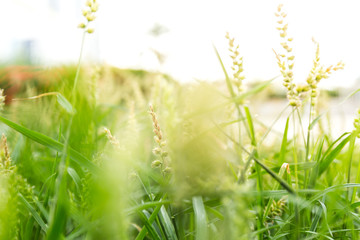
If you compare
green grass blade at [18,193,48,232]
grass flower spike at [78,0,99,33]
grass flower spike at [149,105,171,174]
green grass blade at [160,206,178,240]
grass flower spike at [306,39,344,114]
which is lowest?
green grass blade at [160,206,178,240]

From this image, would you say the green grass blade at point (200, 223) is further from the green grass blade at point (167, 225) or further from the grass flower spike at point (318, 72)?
the grass flower spike at point (318, 72)

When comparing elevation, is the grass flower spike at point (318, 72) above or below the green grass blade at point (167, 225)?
above

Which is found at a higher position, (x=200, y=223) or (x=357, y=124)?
(x=357, y=124)

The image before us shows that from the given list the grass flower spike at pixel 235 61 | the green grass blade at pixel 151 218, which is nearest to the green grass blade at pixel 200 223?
the green grass blade at pixel 151 218

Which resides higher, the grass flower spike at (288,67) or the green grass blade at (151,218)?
the grass flower spike at (288,67)

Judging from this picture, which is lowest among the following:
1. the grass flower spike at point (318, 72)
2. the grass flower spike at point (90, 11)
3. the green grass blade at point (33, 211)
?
the green grass blade at point (33, 211)

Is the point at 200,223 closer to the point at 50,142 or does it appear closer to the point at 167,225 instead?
the point at 167,225

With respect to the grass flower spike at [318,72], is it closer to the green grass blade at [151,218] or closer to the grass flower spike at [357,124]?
the grass flower spike at [357,124]

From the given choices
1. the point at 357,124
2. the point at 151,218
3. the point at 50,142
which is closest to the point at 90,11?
the point at 50,142

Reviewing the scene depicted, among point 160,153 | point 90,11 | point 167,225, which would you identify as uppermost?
point 90,11

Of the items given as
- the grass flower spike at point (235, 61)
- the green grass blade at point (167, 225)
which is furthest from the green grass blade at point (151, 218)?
the grass flower spike at point (235, 61)

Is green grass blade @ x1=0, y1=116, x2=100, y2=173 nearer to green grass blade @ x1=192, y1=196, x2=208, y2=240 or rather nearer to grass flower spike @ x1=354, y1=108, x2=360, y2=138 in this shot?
green grass blade @ x1=192, y1=196, x2=208, y2=240

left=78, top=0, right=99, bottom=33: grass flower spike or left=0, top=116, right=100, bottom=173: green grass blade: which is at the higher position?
left=78, top=0, right=99, bottom=33: grass flower spike

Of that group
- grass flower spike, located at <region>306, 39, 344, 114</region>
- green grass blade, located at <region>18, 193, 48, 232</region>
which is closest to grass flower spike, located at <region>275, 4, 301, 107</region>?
grass flower spike, located at <region>306, 39, 344, 114</region>
